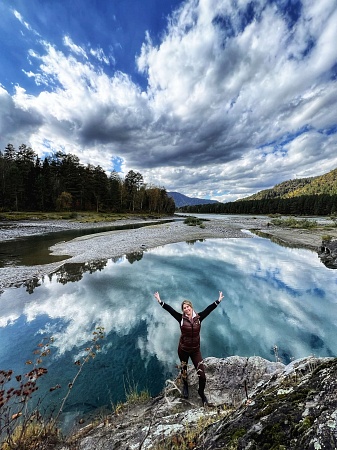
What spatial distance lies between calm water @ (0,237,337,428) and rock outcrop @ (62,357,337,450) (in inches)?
60.8

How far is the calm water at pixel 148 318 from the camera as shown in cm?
700

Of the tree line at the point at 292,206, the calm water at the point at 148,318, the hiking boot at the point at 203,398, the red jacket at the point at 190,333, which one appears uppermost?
the tree line at the point at 292,206

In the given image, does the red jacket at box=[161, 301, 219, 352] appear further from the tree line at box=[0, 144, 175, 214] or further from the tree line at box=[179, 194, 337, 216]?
the tree line at box=[179, 194, 337, 216]

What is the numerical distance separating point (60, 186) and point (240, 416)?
81005 millimetres

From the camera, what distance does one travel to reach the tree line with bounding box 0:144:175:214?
212ft

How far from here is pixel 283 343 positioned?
860 centimetres

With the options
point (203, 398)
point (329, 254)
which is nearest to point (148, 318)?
point (203, 398)

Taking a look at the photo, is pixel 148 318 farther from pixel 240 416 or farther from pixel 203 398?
pixel 240 416

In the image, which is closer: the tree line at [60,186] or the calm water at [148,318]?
the calm water at [148,318]

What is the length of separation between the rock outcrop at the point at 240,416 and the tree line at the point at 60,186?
72873mm

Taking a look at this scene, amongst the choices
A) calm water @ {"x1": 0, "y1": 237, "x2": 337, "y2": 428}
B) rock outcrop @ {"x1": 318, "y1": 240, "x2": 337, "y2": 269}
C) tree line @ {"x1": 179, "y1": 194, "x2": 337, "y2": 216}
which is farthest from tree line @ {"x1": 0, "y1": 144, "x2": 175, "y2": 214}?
tree line @ {"x1": 179, "y1": 194, "x2": 337, "y2": 216}

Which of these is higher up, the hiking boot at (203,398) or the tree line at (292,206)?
the tree line at (292,206)

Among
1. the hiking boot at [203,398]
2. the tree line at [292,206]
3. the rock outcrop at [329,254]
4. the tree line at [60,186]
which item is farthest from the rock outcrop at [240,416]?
the tree line at [292,206]

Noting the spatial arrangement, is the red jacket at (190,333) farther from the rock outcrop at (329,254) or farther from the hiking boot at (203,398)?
the rock outcrop at (329,254)
